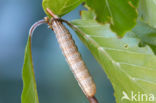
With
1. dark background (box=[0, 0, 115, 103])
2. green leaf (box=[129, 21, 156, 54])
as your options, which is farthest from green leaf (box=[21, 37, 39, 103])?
dark background (box=[0, 0, 115, 103])

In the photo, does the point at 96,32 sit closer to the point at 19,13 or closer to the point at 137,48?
the point at 137,48

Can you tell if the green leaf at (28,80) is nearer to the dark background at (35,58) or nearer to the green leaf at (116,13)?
the green leaf at (116,13)

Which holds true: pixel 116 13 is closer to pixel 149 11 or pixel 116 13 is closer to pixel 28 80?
pixel 149 11

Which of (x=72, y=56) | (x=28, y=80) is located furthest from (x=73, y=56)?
(x=28, y=80)

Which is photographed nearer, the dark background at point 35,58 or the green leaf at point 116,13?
the green leaf at point 116,13

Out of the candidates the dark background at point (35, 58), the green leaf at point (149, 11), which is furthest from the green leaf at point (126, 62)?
the dark background at point (35, 58)

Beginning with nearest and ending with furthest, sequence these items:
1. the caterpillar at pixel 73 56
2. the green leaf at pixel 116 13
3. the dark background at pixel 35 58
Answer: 1. the green leaf at pixel 116 13
2. the caterpillar at pixel 73 56
3. the dark background at pixel 35 58
